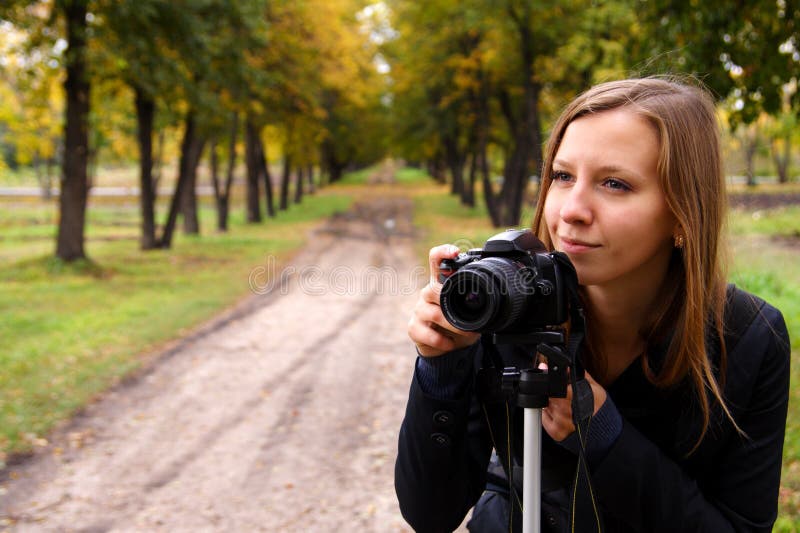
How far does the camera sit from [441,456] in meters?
1.62

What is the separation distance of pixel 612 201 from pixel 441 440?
0.67 metres

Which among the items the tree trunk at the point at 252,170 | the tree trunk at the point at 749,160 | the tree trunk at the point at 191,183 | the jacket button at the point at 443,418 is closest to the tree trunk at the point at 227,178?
the tree trunk at the point at 252,170

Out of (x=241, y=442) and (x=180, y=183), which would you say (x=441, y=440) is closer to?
(x=241, y=442)

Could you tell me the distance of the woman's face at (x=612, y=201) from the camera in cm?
149

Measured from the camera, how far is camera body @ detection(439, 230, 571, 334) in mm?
→ 1399

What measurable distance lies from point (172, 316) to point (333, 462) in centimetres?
586

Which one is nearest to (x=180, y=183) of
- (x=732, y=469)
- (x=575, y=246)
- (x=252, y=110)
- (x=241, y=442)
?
(x=252, y=110)

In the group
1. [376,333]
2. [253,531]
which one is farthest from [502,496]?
[376,333]

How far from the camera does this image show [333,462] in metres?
5.28

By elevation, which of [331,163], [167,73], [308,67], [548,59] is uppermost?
[308,67]

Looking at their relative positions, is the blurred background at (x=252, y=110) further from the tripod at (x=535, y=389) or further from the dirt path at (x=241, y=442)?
the tripod at (x=535, y=389)

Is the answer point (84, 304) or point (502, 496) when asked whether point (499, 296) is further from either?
point (84, 304)

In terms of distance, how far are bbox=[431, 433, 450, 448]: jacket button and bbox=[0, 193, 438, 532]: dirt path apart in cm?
295

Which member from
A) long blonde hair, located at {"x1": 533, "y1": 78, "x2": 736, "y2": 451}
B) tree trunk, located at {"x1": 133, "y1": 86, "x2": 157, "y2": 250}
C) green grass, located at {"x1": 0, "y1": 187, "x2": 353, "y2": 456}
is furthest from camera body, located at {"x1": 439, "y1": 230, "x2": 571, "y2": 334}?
tree trunk, located at {"x1": 133, "y1": 86, "x2": 157, "y2": 250}
